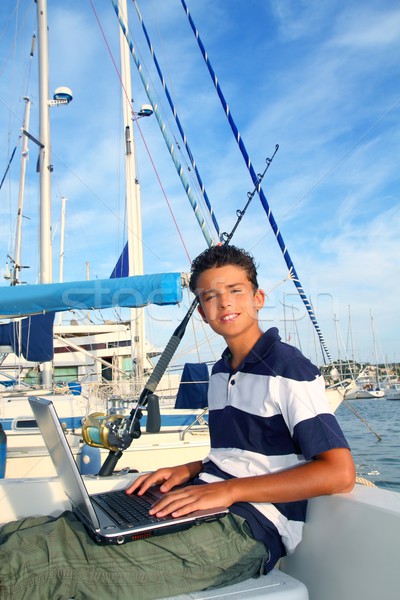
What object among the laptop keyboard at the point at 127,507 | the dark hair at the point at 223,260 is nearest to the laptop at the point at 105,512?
the laptop keyboard at the point at 127,507

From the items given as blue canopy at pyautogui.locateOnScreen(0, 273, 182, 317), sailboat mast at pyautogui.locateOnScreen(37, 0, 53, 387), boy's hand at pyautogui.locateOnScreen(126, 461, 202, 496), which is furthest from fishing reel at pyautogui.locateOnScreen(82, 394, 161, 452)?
sailboat mast at pyautogui.locateOnScreen(37, 0, 53, 387)

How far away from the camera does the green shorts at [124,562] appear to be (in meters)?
1.56

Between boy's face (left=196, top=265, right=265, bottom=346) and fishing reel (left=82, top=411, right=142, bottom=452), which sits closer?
boy's face (left=196, top=265, right=265, bottom=346)

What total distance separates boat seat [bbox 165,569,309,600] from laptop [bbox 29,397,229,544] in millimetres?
227

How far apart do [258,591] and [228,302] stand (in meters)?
1.10

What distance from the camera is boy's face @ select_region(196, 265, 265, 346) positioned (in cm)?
215

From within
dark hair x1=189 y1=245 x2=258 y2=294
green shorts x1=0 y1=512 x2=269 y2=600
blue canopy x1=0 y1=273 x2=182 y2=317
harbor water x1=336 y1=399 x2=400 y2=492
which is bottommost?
harbor water x1=336 y1=399 x2=400 y2=492

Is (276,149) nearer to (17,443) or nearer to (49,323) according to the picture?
(17,443)

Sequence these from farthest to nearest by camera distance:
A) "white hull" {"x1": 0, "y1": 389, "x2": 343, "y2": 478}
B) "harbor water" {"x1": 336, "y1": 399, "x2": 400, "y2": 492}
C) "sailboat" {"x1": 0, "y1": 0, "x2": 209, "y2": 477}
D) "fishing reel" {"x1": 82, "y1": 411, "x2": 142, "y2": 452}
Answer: "harbor water" {"x1": 336, "y1": 399, "x2": 400, "y2": 492} < "white hull" {"x1": 0, "y1": 389, "x2": 343, "y2": 478} < "sailboat" {"x1": 0, "y1": 0, "x2": 209, "y2": 477} < "fishing reel" {"x1": 82, "y1": 411, "x2": 142, "y2": 452}

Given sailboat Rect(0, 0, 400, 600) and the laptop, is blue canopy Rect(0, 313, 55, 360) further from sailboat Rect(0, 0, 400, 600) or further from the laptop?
sailboat Rect(0, 0, 400, 600)

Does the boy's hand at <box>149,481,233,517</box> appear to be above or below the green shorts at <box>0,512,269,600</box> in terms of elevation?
above

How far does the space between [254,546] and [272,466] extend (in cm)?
28

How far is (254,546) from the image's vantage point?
5.62ft

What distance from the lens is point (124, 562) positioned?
5.26 feet
